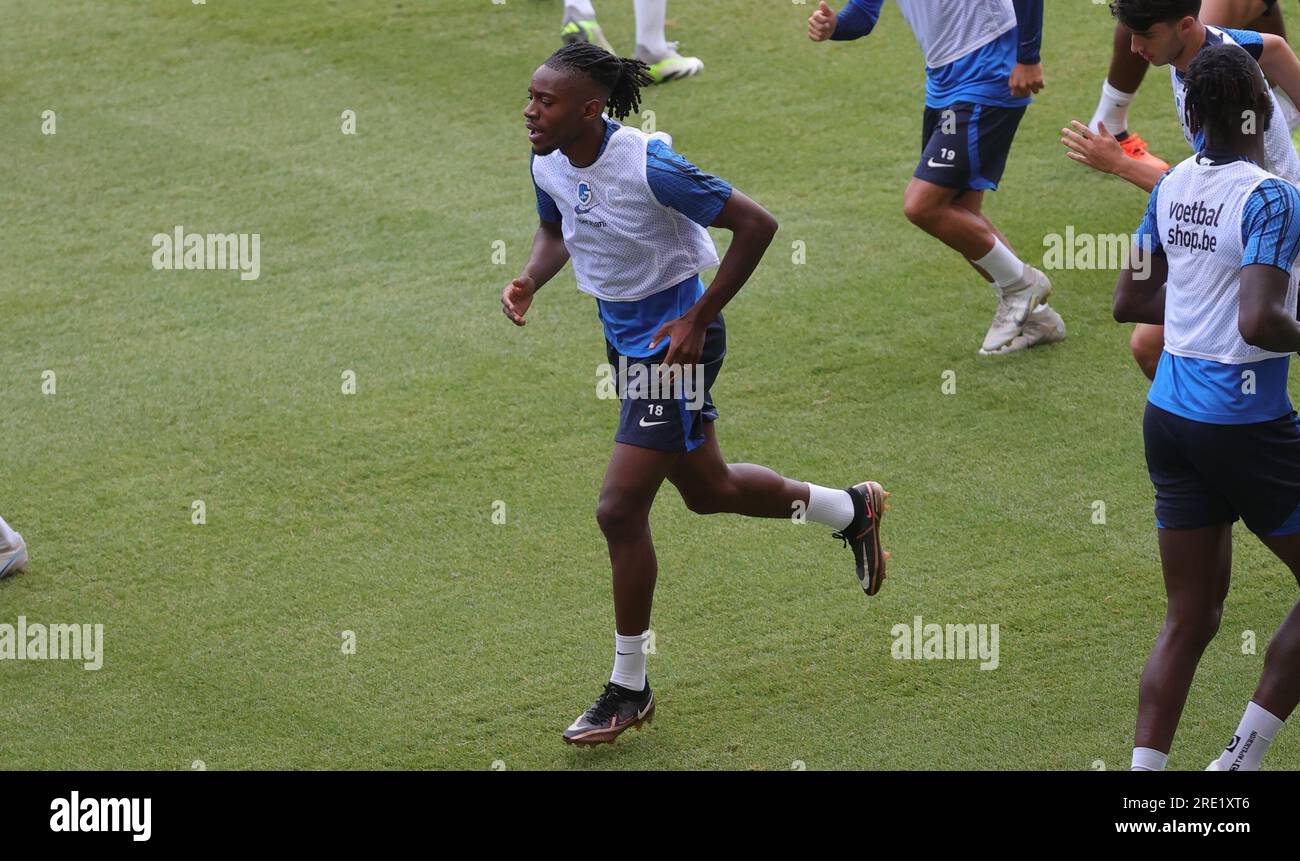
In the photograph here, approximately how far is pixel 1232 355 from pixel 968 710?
59.2 inches

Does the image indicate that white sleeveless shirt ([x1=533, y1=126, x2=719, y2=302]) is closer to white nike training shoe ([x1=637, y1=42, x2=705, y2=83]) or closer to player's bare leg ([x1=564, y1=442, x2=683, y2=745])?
player's bare leg ([x1=564, y1=442, x2=683, y2=745])

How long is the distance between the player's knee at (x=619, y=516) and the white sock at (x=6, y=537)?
2.48 m

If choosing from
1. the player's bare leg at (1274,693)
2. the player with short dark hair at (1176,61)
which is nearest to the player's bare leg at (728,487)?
the player with short dark hair at (1176,61)

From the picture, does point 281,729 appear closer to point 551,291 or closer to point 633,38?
point 551,291

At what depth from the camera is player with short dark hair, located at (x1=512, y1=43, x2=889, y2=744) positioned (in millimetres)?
4582

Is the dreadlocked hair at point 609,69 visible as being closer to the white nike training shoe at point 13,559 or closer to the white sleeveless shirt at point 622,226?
the white sleeveless shirt at point 622,226

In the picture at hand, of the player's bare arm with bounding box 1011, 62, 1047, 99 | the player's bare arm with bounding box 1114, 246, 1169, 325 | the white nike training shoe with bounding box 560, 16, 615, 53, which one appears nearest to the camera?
the player's bare arm with bounding box 1114, 246, 1169, 325

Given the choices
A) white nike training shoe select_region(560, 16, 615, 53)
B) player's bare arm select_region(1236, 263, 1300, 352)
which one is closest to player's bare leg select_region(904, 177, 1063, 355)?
player's bare arm select_region(1236, 263, 1300, 352)

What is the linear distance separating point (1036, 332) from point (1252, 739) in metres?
3.22

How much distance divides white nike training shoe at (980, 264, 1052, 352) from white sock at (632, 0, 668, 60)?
4190 millimetres

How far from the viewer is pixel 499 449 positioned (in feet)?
21.7

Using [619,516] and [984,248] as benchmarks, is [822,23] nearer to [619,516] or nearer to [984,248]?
[984,248]

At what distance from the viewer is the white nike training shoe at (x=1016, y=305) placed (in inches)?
278
